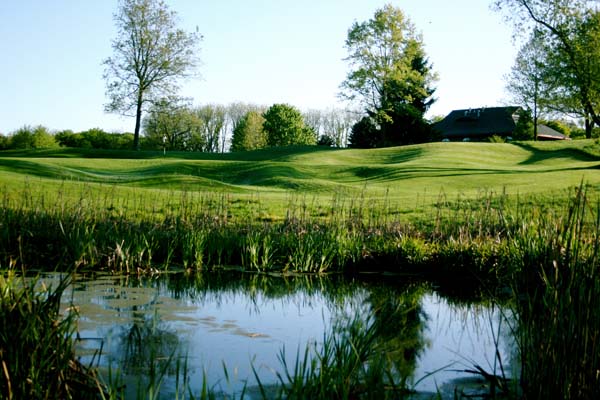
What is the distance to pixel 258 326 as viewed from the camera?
687cm

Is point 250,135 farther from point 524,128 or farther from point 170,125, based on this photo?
point 524,128

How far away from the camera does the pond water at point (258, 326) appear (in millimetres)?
5000

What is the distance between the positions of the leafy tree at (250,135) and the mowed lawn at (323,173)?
23.3m

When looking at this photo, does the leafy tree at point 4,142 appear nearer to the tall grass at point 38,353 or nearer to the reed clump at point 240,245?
the reed clump at point 240,245

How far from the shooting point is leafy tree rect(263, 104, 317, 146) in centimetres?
6962

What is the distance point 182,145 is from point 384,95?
80.7ft

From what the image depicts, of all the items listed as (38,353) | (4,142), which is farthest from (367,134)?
(38,353)

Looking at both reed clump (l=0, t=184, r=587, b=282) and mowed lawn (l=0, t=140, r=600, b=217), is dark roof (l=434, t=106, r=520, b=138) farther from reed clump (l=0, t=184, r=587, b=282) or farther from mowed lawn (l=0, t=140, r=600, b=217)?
reed clump (l=0, t=184, r=587, b=282)

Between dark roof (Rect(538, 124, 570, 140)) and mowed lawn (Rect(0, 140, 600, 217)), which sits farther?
dark roof (Rect(538, 124, 570, 140))

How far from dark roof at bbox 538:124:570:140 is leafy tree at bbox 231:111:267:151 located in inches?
1094

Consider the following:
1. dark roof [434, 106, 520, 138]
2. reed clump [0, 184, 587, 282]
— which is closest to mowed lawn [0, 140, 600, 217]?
reed clump [0, 184, 587, 282]

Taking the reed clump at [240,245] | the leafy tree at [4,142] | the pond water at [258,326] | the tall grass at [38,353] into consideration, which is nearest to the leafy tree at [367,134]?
the leafy tree at [4,142]

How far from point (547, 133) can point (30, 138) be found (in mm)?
48204

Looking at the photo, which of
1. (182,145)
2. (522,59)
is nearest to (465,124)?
(522,59)
